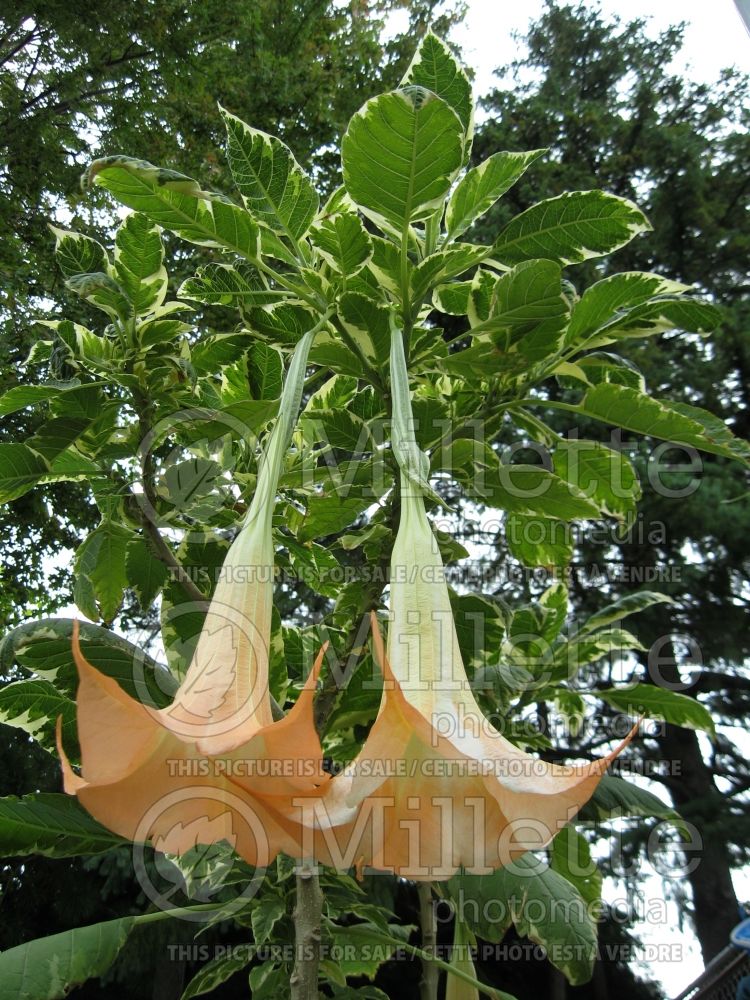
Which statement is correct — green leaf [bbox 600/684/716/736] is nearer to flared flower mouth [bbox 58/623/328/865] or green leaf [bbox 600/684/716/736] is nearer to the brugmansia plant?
the brugmansia plant

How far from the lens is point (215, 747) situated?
0.93ft

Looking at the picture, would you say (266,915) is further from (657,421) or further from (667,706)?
(657,421)

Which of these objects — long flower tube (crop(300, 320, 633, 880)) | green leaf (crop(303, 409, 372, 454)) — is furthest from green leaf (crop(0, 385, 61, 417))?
long flower tube (crop(300, 320, 633, 880))

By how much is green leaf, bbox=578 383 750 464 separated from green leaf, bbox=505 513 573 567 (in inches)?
6.1

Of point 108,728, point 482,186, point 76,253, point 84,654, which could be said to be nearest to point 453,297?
point 482,186

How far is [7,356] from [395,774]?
294 centimetres

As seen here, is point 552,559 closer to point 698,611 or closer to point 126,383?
point 126,383

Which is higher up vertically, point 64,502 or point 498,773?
point 64,502

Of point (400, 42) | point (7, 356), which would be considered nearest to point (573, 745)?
point (7, 356)

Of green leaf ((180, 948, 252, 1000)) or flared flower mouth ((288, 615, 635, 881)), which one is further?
green leaf ((180, 948, 252, 1000))

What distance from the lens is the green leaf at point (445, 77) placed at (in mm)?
603

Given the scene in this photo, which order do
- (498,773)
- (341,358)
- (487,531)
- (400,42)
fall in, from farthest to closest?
(400,42), (487,531), (341,358), (498,773)

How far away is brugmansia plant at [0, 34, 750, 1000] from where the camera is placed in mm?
300

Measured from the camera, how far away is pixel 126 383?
2.19ft
